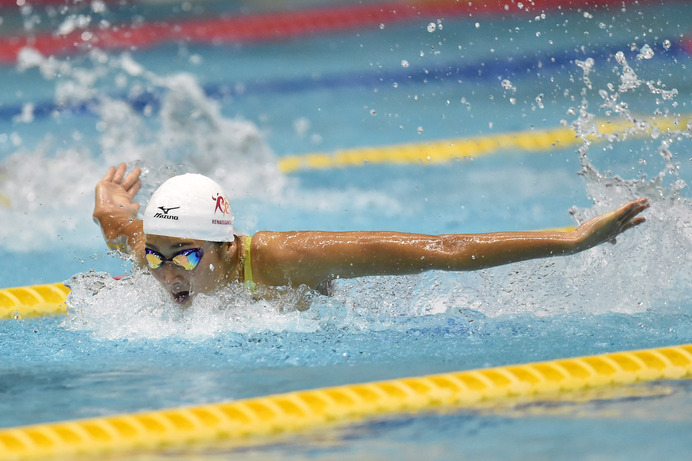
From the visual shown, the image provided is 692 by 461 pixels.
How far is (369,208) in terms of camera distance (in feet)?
23.6

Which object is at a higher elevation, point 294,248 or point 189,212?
point 189,212

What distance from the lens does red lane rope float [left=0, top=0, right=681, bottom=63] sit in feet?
37.6

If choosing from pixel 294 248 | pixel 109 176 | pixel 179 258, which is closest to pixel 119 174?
pixel 109 176

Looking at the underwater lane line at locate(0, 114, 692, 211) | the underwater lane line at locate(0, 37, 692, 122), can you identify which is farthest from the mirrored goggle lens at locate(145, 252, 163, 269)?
the underwater lane line at locate(0, 37, 692, 122)

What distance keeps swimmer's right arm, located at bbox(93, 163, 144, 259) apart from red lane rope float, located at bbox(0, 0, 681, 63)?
6.94 m

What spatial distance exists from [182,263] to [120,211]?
1.03 metres

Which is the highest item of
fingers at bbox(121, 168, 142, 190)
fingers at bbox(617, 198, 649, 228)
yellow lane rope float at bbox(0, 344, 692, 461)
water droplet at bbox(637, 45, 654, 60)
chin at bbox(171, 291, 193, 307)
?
water droplet at bbox(637, 45, 654, 60)

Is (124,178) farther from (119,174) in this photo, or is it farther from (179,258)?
(179,258)

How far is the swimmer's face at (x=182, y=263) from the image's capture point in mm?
3574

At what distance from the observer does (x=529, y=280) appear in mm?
4305

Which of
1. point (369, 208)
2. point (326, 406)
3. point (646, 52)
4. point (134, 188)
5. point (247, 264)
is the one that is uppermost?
point (646, 52)

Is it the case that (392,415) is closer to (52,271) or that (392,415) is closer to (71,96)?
(52,271)

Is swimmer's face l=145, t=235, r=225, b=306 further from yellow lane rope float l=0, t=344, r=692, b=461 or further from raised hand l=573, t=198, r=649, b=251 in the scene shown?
raised hand l=573, t=198, r=649, b=251

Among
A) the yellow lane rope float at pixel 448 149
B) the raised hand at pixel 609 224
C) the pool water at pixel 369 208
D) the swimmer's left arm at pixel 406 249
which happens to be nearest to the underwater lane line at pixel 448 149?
the yellow lane rope float at pixel 448 149
